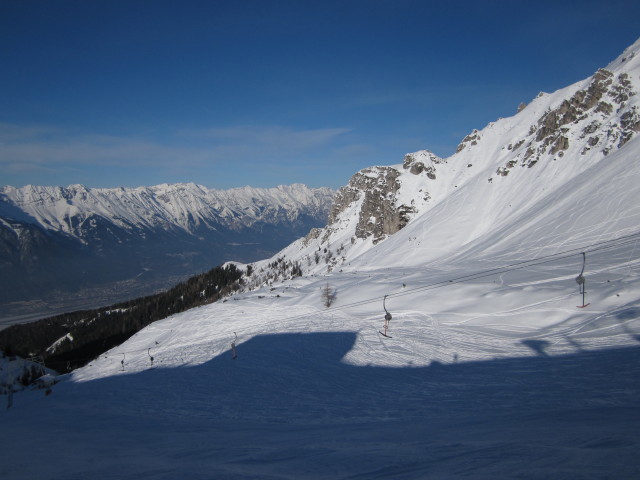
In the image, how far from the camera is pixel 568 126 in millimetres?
78688

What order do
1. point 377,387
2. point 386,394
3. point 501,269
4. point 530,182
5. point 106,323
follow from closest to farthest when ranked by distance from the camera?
1. point 386,394
2. point 377,387
3. point 501,269
4. point 530,182
5. point 106,323

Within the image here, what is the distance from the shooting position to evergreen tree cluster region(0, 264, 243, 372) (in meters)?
120

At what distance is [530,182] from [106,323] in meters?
150

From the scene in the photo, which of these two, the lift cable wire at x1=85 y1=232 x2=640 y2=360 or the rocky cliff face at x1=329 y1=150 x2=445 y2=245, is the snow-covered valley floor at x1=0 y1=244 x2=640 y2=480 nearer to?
the lift cable wire at x1=85 y1=232 x2=640 y2=360

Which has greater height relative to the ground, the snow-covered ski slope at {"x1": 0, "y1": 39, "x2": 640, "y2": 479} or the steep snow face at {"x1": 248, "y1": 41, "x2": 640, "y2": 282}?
the steep snow face at {"x1": 248, "y1": 41, "x2": 640, "y2": 282}

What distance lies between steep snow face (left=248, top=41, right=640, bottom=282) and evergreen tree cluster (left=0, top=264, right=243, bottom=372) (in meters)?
64.2

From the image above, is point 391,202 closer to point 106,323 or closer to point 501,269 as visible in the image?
point 501,269

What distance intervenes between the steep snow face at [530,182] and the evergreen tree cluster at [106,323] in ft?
211

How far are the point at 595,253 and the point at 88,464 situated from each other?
37184 millimetres

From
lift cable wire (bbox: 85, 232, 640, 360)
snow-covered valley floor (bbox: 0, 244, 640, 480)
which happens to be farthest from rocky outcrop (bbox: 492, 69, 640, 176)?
snow-covered valley floor (bbox: 0, 244, 640, 480)

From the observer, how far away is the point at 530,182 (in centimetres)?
7375

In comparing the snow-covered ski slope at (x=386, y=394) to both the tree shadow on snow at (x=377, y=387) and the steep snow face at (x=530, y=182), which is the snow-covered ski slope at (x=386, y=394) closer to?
the tree shadow on snow at (x=377, y=387)

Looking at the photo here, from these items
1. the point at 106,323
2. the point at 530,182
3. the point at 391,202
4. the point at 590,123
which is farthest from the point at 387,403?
the point at 106,323

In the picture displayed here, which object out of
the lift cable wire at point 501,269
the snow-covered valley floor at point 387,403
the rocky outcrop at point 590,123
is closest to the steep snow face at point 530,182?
the rocky outcrop at point 590,123
